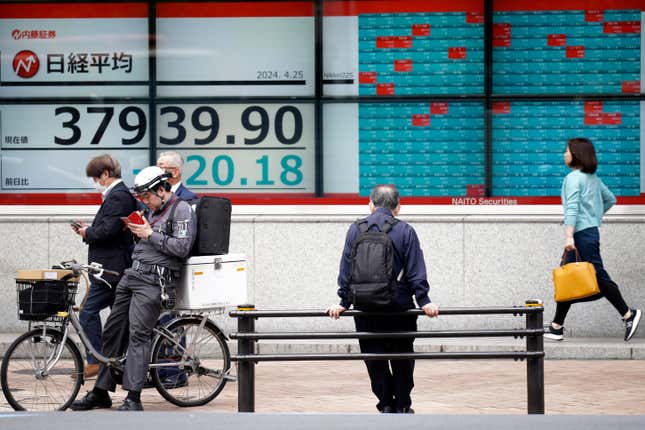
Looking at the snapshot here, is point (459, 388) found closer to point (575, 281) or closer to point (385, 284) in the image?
point (575, 281)

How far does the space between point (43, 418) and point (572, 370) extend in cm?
→ 491

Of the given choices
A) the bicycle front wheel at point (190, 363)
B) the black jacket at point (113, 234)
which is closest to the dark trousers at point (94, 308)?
the black jacket at point (113, 234)

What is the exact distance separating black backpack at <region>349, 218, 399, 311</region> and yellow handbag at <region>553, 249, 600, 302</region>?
4.15m

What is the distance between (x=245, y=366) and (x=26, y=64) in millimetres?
7105

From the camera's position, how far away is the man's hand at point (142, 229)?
31.3ft

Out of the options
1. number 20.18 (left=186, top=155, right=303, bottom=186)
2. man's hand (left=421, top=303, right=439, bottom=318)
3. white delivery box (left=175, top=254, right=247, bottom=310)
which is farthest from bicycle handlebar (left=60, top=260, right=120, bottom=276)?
number 20.18 (left=186, top=155, right=303, bottom=186)

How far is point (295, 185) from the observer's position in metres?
14.3

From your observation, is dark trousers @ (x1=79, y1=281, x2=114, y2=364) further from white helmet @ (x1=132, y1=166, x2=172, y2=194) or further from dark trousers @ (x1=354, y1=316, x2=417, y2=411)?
dark trousers @ (x1=354, y1=316, x2=417, y2=411)

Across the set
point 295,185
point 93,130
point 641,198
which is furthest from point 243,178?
point 641,198

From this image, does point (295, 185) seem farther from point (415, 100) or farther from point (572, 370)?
point (572, 370)

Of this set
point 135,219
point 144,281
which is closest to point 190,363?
point 144,281

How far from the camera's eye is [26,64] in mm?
14359

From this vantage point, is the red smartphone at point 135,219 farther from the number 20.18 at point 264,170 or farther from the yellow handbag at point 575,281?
the number 20.18 at point 264,170

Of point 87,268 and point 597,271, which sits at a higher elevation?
point 87,268
